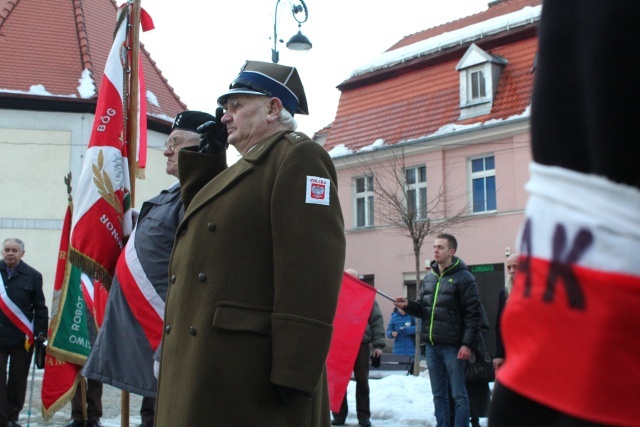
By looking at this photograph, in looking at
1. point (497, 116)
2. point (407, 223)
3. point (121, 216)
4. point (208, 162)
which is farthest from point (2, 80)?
point (208, 162)

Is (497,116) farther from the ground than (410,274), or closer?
farther from the ground

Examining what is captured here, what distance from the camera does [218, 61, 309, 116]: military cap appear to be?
3605mm

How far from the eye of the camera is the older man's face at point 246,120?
11.8ft

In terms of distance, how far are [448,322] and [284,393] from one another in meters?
5.67

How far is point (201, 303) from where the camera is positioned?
10.1ft

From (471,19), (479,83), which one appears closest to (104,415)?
(479,83)

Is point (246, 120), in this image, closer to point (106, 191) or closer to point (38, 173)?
point (106, 191)

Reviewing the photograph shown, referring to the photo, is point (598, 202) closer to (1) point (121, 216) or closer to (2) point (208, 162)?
(2) point (208, 162)

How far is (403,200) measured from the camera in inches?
1061

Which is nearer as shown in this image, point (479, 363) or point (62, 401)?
point (62, 401)

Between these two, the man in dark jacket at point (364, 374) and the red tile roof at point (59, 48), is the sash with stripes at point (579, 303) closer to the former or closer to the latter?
the man in dark jacket at point (364, 374)

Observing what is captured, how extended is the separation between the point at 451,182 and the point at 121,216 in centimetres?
2157

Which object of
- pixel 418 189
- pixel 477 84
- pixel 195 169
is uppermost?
pixel 477 84

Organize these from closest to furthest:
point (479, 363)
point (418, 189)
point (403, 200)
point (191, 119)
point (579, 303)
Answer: point (579, 303)
point (191, 119)
point (479, 363)
point (403, 200)
point (418, 189)
